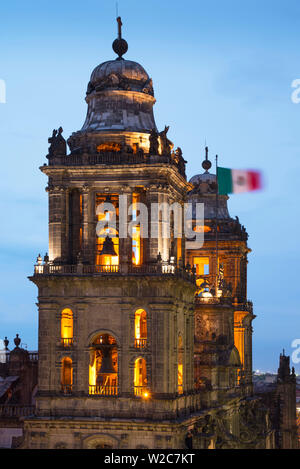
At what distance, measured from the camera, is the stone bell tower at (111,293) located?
238ft

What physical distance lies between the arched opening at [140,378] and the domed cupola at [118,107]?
14980 mm

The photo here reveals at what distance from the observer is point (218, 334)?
9394cm

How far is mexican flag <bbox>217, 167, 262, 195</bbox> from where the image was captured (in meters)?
90.2

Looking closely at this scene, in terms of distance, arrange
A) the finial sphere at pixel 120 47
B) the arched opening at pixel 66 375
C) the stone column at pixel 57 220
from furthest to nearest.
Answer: the finial sphere at pixel 120 47
the stone column at pixel 57 220
the arched opening at pixel 66 375

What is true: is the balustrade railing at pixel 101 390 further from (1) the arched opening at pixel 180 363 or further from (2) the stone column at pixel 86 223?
(2) the stone column at pixel 86 223

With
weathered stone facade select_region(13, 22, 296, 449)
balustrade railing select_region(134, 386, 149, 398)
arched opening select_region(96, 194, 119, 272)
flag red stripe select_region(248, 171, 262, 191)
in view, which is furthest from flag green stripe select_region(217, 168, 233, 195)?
balustrade railing select_region(134, 386, 149, 398)

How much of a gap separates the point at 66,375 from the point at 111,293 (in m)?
6.73

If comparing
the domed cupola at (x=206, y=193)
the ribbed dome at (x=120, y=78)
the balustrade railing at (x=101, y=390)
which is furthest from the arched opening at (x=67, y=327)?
the domed cupola at (x=206, y=193)

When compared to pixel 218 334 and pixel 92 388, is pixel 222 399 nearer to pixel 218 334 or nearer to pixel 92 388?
pixel 218 334

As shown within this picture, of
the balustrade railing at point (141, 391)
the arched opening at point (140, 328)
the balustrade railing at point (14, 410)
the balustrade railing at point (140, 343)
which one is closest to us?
the balustrade railing at point (141, 391)

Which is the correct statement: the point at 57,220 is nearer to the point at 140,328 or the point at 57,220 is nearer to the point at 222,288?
the point at 140,328

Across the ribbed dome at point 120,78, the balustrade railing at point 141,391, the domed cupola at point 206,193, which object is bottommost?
the balustrade railing at point 141,391

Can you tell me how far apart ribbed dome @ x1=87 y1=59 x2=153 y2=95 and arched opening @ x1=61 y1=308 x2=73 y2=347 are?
52.8 feet

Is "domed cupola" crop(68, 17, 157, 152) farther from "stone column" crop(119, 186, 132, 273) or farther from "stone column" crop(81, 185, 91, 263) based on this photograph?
"stone column" crop(81, 185, 91, 263)
